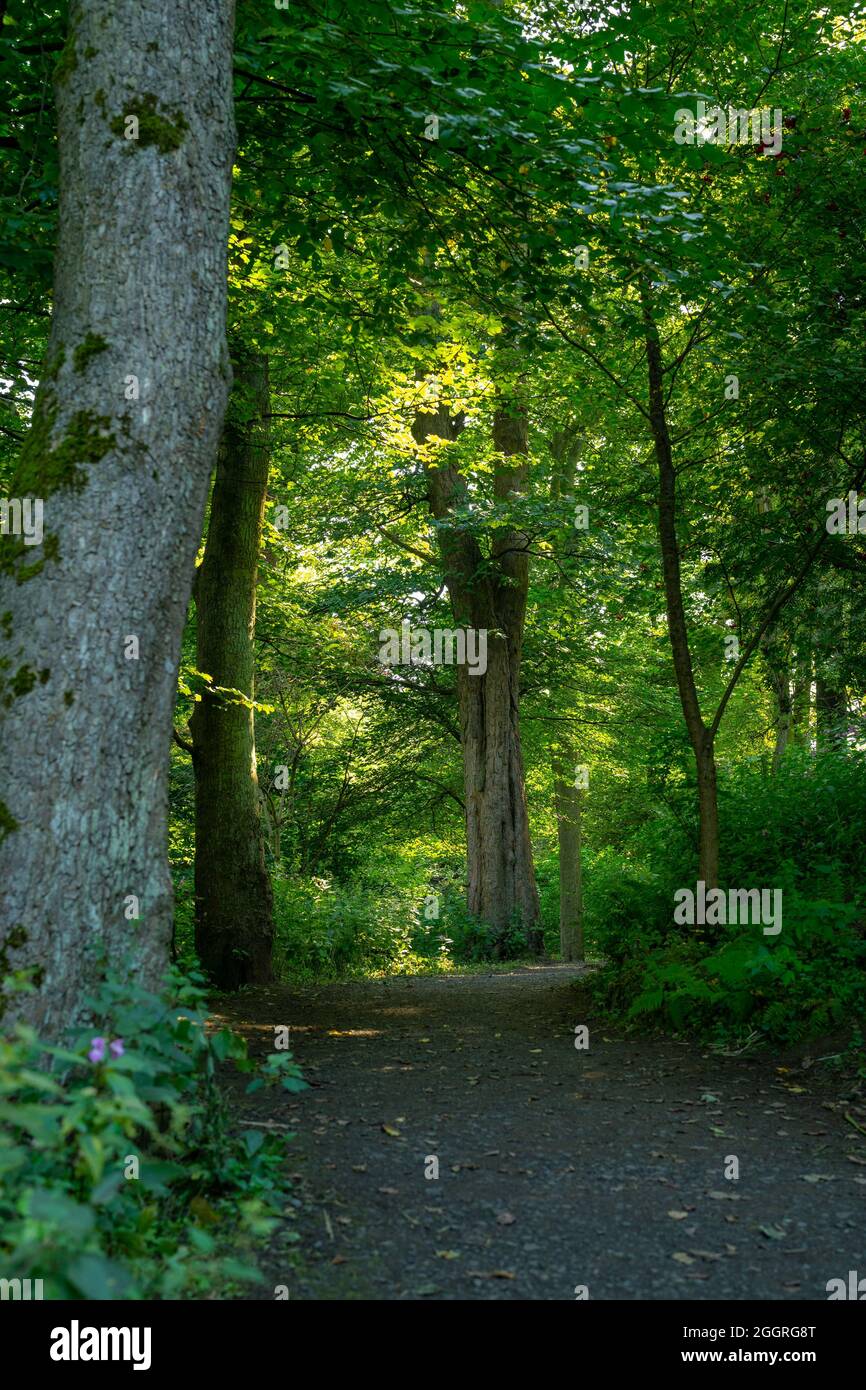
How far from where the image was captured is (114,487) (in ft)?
14.0

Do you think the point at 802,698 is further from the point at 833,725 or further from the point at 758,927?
the point at 758,927

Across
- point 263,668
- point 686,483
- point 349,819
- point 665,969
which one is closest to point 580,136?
point 686,483

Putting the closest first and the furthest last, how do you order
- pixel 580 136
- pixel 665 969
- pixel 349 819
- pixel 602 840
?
pixel 580 136
pixel 665 969
pixel 349 819
pixel 602 840

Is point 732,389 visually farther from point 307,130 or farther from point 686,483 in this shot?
point 307,130

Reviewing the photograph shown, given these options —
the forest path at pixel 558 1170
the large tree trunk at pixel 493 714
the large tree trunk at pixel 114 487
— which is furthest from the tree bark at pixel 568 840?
the large tree trunk at pixel 114 487

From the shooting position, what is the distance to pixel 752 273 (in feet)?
27.5

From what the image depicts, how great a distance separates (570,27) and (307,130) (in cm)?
447

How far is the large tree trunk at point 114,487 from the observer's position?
3.90 meters

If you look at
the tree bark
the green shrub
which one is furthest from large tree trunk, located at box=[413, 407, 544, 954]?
the green shrub

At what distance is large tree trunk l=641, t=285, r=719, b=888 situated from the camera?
29.1ft

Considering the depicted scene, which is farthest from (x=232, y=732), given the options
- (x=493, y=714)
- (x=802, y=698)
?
(x=802, y=698)

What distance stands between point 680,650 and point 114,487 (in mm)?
5914

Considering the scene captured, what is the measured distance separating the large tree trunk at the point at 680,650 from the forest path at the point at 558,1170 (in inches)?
71.0

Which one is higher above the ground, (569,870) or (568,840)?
(568,840)
